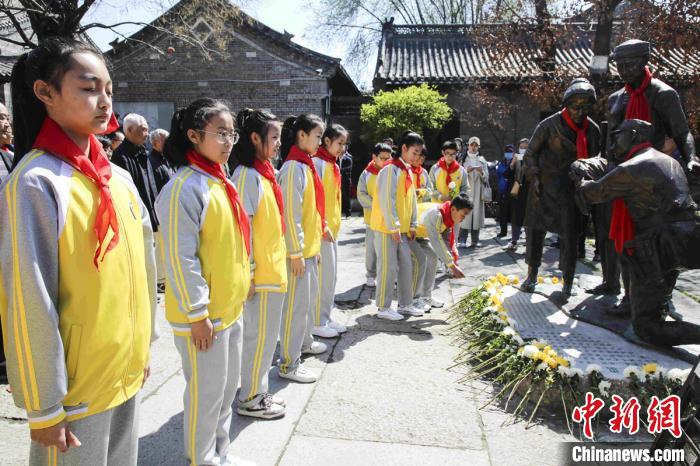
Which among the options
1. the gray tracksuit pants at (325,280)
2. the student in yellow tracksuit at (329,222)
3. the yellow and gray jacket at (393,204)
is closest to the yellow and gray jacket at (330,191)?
the student in yellow tracksuit at (329,222)

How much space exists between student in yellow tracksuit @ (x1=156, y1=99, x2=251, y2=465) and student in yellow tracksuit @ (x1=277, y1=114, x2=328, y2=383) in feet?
3.41

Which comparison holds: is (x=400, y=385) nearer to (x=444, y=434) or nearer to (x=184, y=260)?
(x=444, y=434)

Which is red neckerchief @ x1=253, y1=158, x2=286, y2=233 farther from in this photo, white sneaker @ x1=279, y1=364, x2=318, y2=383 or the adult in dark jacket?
the adult in dark jacket

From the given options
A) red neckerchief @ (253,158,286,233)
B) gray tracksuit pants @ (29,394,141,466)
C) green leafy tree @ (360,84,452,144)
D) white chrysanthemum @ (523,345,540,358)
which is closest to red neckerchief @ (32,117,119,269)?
gray tracksuit pants @ (29,394,141,466)

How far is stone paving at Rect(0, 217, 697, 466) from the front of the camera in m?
2.78

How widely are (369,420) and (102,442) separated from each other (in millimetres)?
1829

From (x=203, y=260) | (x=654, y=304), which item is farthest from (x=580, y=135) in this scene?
(x=203, y=260)

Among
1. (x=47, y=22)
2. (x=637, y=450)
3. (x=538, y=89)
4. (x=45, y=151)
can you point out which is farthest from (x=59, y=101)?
(x=47, y=22)

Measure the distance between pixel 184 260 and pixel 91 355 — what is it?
2.18ft

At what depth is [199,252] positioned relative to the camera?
2.30 m

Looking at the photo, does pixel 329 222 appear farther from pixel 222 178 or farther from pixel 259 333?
pixel 222 178

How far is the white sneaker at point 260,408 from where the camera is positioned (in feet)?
10.2

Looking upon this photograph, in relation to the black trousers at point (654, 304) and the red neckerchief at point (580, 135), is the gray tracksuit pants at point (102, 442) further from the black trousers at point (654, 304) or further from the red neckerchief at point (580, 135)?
the red neckerchief at point (580, 135)

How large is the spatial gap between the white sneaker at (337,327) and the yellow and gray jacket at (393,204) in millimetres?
966
